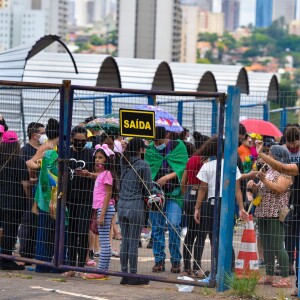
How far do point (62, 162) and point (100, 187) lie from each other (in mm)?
486

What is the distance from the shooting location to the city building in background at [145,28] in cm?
17150

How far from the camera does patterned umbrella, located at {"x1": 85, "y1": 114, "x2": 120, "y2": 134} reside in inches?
507

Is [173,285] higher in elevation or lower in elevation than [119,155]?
lower

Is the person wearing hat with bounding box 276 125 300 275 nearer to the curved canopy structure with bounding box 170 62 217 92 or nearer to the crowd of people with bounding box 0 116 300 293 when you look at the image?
the crowd of people with bounding box 0 116 300 293

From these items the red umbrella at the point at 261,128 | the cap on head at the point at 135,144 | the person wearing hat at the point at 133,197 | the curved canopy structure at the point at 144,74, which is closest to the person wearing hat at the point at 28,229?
the person wearing hat at the point at 133,197

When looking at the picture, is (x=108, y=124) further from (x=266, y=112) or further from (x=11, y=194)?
(x=266, y=112)

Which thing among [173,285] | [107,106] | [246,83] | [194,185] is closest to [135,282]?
Result: [173,285]

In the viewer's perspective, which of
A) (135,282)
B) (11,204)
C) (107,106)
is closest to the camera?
(135,282)

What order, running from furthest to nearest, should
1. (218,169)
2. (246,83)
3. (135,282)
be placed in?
(246,83)
(135,282)
(218,169)

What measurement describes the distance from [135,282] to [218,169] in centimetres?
161

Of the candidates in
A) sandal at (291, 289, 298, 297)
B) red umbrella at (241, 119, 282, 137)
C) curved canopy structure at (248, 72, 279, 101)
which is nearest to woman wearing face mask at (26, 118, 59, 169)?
sandal at (291, 289, 298, 297)

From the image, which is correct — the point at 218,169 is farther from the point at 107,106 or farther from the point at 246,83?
the point at 246,83

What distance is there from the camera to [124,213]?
11.5 meters

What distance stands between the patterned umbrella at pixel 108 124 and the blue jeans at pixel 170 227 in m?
1.10
